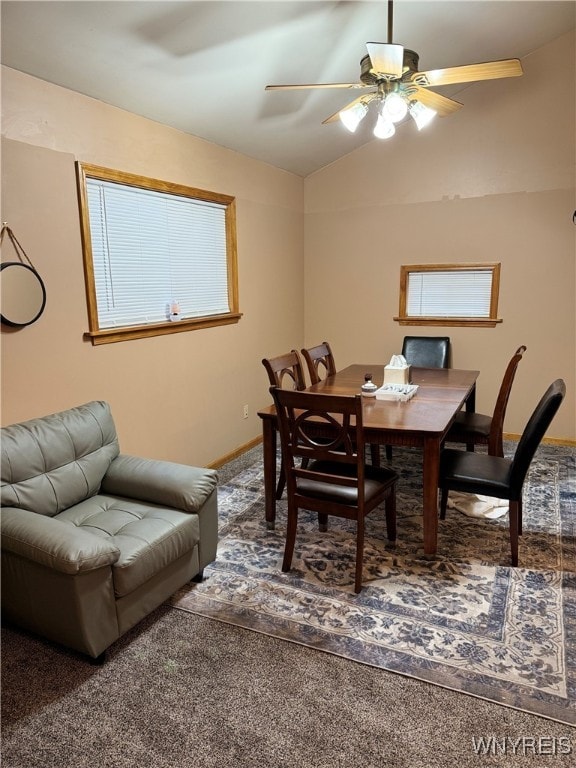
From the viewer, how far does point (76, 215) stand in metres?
2.79

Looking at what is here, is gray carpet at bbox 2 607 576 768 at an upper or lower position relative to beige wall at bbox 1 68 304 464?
lower

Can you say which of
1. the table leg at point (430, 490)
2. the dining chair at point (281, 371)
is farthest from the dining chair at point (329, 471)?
the dining chair at point (281, 371)

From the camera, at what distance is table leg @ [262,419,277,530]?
299cm

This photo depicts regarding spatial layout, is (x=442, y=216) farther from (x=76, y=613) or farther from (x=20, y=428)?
(x=76, y=613)

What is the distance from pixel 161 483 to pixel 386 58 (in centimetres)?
218

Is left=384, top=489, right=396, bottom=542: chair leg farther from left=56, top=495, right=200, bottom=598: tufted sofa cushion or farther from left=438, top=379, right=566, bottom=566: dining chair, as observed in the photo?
left=56, top=495, right=200, bottom=598: tufted sofa cushion

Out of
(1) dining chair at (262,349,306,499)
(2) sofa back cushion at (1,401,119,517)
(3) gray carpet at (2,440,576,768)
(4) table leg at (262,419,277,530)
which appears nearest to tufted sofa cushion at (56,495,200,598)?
(2) sofa back cushion at (1,401,119,517)

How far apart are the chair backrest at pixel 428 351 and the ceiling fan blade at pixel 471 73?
2.59 metres

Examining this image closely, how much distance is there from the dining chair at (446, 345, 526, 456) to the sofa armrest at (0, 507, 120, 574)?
221 cm

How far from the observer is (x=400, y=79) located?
2.45m

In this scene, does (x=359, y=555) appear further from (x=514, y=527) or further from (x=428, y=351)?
(x=428, y=351)

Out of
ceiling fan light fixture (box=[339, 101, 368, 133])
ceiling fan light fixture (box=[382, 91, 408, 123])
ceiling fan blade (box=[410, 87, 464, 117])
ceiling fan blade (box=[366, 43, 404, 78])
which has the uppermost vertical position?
ceiling fan blade (box=[410, 87, 464, 117])

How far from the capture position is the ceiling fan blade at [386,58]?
2.15 meters

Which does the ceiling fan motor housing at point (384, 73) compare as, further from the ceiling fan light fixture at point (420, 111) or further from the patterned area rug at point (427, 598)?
the patterned area rug at point (427, 598)
